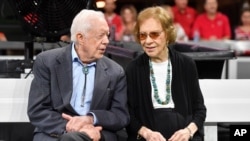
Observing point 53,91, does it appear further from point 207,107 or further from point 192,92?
point 207,107

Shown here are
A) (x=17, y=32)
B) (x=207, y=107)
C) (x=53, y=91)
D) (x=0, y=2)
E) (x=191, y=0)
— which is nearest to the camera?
(x=53, y=91)

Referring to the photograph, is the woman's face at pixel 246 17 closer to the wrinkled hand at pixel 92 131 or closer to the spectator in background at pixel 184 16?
the spectator in background at pixel 184 16

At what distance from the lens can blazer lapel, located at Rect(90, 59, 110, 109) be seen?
349 cm

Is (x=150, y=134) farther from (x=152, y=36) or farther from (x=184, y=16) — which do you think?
(x=184, y=16)

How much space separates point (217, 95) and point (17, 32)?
5.63ft

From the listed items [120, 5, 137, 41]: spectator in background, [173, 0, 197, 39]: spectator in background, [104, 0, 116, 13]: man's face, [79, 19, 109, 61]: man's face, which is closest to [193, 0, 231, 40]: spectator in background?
[173, 0, 197, 39]: spectator in background

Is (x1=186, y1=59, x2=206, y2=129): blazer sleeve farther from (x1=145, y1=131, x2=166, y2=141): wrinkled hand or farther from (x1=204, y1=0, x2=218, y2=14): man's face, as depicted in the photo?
(x1=204, y1=0, x2=218, y2=14): man's face

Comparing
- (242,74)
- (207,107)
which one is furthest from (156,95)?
(242,74)

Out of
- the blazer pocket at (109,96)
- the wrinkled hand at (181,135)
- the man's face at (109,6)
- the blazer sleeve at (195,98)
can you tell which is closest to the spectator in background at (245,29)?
the man's face at (109,6)

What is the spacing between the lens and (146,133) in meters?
3.57

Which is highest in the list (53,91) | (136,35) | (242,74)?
(136,35)

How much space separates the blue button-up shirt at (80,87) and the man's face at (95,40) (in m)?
0.09

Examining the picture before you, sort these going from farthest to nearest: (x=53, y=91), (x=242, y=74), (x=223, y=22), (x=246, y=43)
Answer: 1. (x=223, y=22)
2. (x=246, y=43)
3. (x=242, y=74)
4. (x=53, y=91)

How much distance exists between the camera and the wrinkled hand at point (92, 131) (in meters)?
3.36
